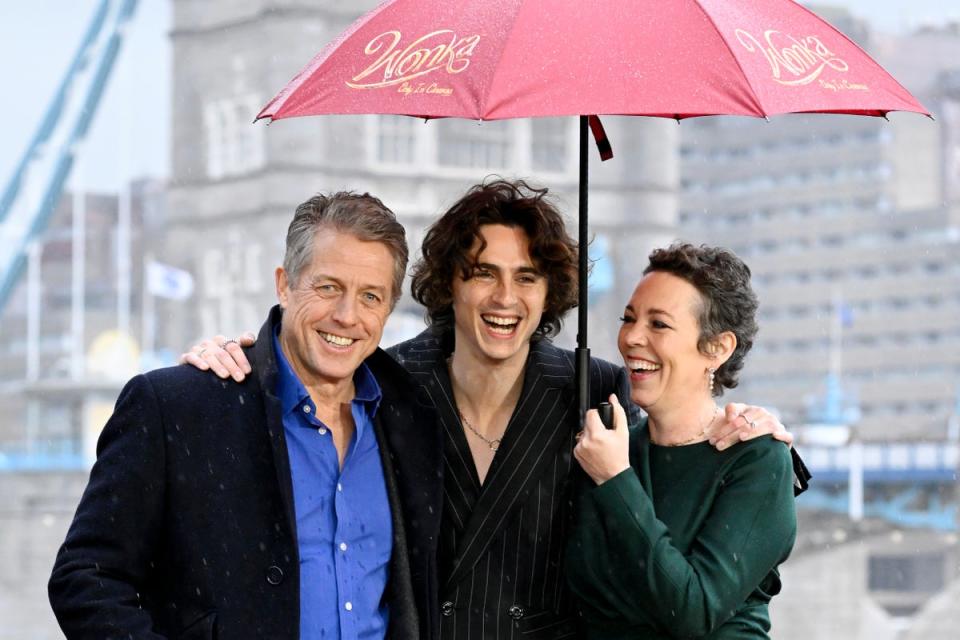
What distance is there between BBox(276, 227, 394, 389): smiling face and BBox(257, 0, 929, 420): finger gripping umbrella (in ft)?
0.56

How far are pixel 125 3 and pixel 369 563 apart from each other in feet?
119

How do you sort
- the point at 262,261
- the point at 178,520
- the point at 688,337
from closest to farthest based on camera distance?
the point at 178,520 → the point at 688,337 → the point at 262,261

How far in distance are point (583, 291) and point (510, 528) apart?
13.4 inches

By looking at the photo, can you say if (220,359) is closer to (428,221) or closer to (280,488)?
(280,488)

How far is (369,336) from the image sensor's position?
1.87 meters

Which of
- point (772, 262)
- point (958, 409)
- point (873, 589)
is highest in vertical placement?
point (772, 262)

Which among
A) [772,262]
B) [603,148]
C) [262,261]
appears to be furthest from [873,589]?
[603,148]

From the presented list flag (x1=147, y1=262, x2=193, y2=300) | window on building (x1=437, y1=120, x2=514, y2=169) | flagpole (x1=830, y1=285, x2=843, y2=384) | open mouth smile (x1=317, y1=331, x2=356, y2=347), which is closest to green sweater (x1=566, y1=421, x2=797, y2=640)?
open mouth smile (x1=317, y1=331, x2=356, y2=347)

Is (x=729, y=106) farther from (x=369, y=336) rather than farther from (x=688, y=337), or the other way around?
(x=369, y=336)

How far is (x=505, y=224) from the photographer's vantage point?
215cm

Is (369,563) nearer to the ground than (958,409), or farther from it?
farther from it

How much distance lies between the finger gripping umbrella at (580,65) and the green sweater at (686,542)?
0.44 metres

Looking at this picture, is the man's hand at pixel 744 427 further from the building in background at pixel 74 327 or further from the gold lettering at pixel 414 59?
the building in background at pixel 74 327

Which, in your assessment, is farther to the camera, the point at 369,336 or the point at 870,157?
the point at 870,157
